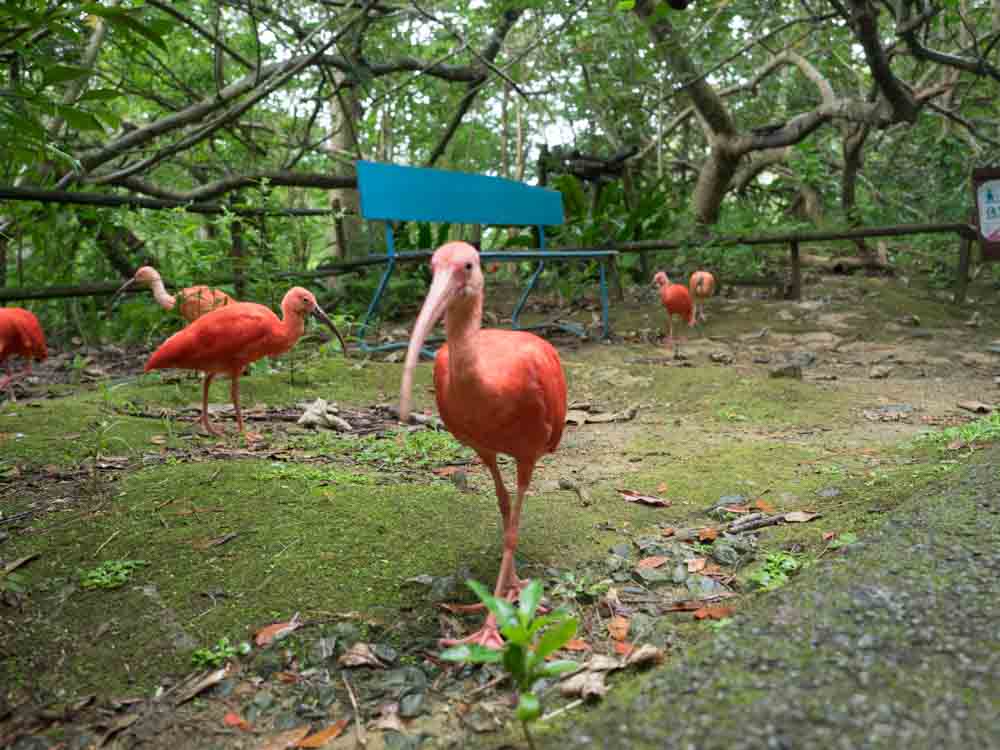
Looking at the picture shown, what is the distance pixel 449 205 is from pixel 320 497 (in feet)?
15.6

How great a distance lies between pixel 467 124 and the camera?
12.3 meters

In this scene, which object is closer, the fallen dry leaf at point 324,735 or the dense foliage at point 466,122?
the fallen dry leaf at point 324,735

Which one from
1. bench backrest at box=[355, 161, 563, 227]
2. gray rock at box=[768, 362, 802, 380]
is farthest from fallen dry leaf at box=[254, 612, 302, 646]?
bench backrest at box=[355, 161, 563, 227]

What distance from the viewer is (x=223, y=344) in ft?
12.3

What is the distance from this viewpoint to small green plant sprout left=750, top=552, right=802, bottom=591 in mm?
2141

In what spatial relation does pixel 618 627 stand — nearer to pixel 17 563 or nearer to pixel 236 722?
pixel 236 722

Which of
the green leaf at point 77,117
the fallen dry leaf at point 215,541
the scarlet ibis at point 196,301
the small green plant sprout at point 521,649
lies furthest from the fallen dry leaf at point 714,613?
the scarlet ibis at point 196,301

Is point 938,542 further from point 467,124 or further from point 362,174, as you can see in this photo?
point 467,124

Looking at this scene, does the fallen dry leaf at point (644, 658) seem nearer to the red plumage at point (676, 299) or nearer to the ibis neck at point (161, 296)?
the ibis neck at point (161, 296)

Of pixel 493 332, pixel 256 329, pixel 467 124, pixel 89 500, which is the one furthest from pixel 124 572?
pixel 467 124

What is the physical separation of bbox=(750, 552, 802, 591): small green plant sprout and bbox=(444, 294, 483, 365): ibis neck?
1.05m

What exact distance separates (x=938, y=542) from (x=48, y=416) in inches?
148

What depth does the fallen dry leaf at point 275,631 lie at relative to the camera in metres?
1.97

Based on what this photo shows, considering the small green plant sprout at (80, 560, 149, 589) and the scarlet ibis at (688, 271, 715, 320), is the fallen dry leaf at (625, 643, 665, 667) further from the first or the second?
the scarlet ibis at (688, 271, 715, 320)
